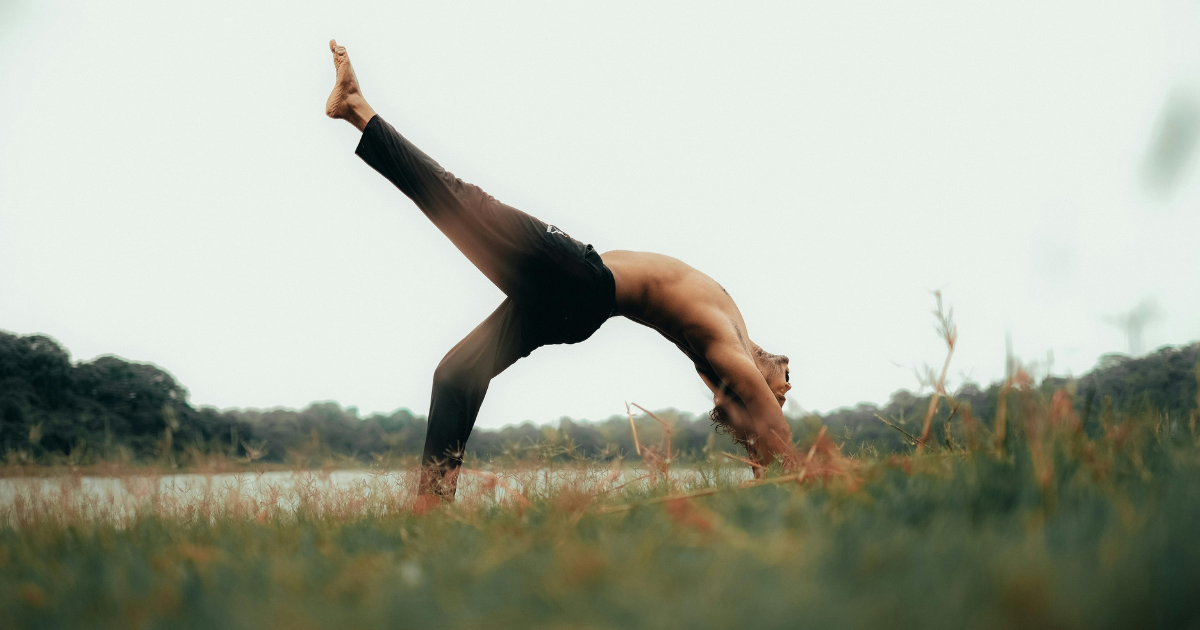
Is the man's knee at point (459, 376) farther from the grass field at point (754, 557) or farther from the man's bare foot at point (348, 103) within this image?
the grass field at point (754, 557)

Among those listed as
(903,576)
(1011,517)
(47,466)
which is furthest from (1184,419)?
(47,466)

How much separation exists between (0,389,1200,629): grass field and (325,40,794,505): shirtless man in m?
1.07

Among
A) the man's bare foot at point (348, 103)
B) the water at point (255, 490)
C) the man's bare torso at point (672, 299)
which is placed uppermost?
the man's bare foot at point (348, 103)

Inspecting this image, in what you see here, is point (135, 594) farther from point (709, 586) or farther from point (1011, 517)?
point (1011, 517)

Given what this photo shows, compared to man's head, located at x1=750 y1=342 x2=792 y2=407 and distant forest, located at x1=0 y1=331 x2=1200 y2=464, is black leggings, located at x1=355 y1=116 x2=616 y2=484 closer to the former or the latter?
distant forest, located at x1=0 y1=331 x2=1200 y2=464

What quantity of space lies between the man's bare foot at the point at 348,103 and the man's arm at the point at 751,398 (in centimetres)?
209

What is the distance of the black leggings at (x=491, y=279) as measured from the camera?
2908mm

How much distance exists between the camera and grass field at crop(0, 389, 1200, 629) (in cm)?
76

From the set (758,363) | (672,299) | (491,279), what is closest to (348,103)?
(491,279)

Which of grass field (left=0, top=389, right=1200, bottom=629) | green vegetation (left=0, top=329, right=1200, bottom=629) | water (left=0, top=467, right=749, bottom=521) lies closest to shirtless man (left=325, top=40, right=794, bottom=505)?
water (left=0, top=467, right=749, bottom=521)

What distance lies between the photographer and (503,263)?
10.1 feet

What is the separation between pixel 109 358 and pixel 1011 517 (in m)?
17.3

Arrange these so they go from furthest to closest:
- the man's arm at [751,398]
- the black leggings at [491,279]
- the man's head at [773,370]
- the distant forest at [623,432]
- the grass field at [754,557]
→ the man's head at [773,370], the man's arm at [751,398], the black leggings at [491,279], the distant forest at [623,432], the grass field at [754,557]

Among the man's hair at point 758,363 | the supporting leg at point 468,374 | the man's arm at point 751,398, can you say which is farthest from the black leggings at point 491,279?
the man's hair at point 758,363
